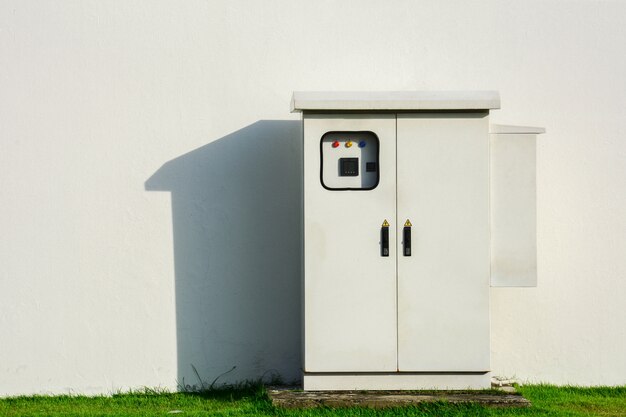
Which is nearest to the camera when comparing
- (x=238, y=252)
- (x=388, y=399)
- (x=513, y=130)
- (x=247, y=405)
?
(x=388, y=399)

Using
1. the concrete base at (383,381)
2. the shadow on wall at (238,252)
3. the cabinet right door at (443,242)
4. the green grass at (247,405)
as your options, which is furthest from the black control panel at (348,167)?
the green grass at (247,405)

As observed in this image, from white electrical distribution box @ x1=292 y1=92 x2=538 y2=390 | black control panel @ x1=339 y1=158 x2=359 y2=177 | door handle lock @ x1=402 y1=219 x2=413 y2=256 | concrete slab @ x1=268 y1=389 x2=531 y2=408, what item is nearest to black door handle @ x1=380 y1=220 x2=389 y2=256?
white electrical distribution box @ x1=292 y1=92 x2=538 y2=390

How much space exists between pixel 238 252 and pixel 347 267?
3.94ft

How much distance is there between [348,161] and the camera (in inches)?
272

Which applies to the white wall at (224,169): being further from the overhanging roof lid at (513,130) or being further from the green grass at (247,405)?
the overhanging roof lid at (513,130)

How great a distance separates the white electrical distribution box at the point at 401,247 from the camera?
6840mm

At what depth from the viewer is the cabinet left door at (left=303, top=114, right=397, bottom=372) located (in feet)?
22.4

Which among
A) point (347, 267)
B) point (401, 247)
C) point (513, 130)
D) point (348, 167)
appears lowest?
point (347, 267)

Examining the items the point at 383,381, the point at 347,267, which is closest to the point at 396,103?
the point at 347,267

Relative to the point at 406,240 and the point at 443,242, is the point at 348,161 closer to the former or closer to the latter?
the point at 406,240

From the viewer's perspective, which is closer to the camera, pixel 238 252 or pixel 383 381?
pixel 383 381

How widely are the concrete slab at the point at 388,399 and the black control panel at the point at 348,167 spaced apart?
5.35 feet

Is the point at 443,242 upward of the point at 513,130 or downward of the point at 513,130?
downward

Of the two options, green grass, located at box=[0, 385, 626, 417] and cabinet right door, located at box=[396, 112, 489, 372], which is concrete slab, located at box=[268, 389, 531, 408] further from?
cabinet right door, located at box=[396, 112, 489, 372]
